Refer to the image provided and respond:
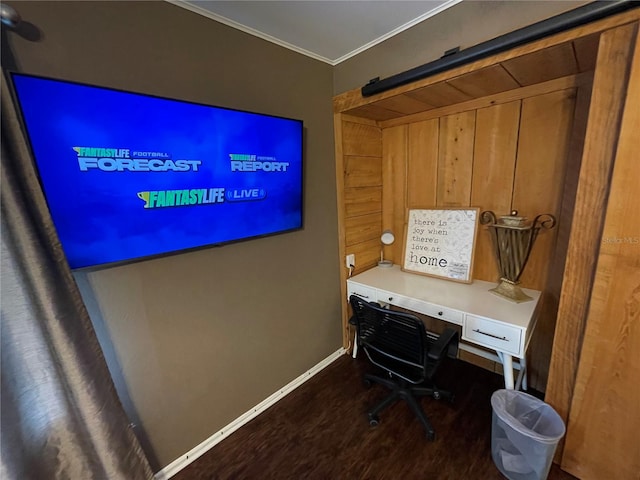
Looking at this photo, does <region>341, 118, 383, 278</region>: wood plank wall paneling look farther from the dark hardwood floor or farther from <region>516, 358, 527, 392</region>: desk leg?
<region>516, 358, 527, 392</region>: desk leg

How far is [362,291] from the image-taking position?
6.93ft

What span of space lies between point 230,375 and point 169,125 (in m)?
1.41

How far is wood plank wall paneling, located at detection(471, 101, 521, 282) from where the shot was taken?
1757 mm

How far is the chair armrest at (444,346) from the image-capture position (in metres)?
1.46

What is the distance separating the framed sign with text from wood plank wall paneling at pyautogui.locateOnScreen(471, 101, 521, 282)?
11cm

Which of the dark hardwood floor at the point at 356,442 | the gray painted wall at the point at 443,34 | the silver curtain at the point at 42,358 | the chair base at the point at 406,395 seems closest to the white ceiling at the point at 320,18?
the gray painted wall at the point at 443,34

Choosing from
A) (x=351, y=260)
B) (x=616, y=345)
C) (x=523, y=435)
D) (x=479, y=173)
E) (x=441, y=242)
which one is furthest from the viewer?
(x=351, y=260)

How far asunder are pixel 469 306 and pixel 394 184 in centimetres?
115

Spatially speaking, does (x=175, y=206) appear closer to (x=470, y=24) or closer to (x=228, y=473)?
(x=228, y=473)

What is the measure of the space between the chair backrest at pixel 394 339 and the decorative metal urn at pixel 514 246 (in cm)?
72

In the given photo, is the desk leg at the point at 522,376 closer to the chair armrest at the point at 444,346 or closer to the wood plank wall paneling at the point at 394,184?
the chair armrest at the point at 444,346

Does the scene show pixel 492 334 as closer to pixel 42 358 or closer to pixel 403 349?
pixel 403 349

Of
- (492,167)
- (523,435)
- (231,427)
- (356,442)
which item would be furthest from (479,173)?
(231,427)

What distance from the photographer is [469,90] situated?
166 cm
